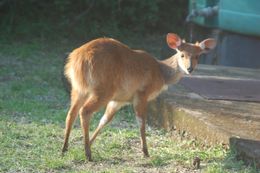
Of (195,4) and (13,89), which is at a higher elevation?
(195,4)

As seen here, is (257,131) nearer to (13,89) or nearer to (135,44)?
(13,89)

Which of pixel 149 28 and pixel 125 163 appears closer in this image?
pixel 125 163

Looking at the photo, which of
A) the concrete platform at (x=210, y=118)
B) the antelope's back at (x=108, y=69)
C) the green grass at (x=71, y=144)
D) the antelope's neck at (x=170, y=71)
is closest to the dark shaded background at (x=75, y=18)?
the green grass at (x=71, y=144)


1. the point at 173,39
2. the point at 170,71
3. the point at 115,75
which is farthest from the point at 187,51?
the point at 115,75

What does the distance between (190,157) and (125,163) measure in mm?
605

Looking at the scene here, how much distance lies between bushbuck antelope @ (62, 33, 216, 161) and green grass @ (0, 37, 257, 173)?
0.67 ft

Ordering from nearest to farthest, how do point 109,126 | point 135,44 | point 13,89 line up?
1. point 109,126
2. point 13,89
3. point 135,44

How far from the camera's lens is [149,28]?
1581cm

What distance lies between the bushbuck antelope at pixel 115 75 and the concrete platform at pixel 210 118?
48 cm

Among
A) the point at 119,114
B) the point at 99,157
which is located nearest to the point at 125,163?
the point at 99,157

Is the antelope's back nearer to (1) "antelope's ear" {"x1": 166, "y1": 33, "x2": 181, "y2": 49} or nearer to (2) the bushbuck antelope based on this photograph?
(2) the bushbuck antelope

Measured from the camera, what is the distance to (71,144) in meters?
6.85

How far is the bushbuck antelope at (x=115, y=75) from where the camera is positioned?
621 centimetres

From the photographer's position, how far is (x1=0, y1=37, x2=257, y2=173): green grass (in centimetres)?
601
